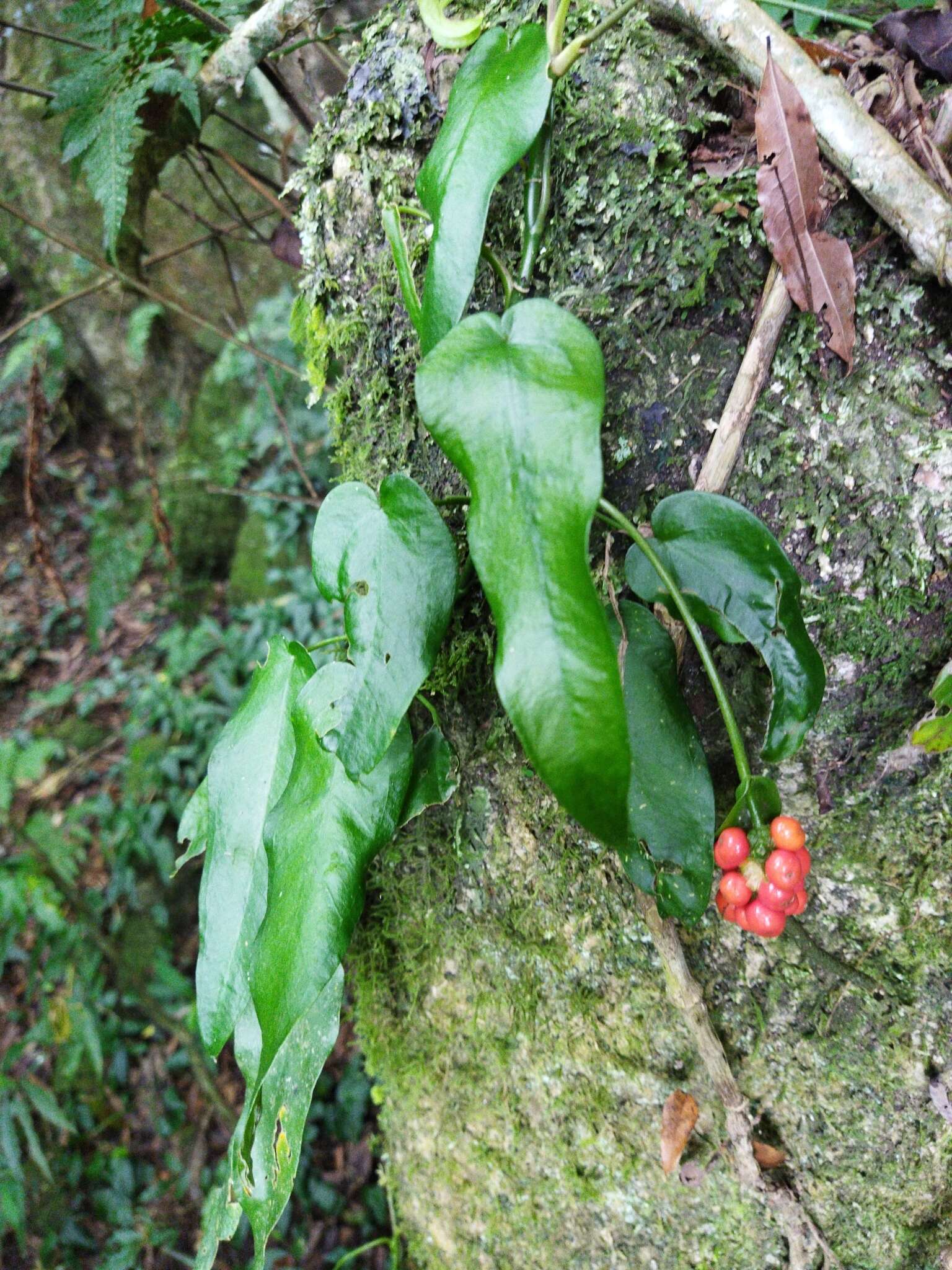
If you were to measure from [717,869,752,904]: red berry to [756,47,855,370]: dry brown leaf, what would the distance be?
479 mm

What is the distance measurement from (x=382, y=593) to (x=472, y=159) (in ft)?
1.28

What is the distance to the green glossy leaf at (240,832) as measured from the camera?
83cm

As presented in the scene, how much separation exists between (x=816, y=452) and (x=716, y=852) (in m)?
0.39

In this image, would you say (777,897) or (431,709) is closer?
(777,897)

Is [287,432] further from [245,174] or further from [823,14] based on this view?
[823,14]

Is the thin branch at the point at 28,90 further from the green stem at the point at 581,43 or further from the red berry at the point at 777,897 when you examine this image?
the red berry at the point at 777,897

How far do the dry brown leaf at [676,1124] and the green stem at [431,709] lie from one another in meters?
0.50

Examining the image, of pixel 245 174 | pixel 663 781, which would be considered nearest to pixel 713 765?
pixel 663 781

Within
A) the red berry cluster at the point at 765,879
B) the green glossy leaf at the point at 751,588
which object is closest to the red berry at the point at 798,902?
the red berry cluster at the point at 765,879

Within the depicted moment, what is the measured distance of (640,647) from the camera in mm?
731

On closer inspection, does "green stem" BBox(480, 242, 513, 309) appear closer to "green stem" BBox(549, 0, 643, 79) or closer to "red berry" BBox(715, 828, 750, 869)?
"green stem" BBox(549, 0, 643, 79)

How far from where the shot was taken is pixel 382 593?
721 mm

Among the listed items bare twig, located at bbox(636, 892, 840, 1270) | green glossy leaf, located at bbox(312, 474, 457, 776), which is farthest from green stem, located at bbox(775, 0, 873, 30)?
bare twig, located at bbox(636, 892, 840, 1270)

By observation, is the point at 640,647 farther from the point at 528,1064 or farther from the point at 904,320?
the point at 528,1064
